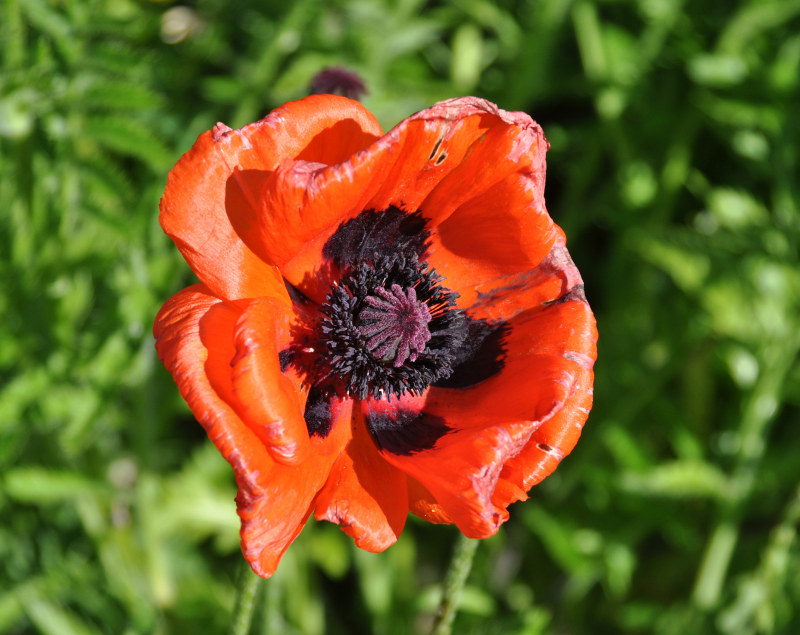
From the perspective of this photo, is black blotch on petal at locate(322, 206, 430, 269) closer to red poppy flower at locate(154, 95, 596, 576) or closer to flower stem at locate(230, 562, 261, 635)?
red poppy flower at locate(154, 95, 596, 576)

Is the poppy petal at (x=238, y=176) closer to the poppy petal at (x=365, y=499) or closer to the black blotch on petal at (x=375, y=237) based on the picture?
the black blotch on petal at (x=375, y=237)

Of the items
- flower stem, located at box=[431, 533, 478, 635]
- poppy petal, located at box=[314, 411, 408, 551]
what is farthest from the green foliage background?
poppy petal, located at box=[314, 411, 408, 551]

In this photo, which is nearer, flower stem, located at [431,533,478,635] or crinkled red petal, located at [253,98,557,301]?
crinkled red petal, located at [253,98,557,301]

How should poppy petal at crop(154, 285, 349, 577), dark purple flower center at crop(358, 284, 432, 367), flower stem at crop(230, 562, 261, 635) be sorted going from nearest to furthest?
poppy petal at crop(154, 285, 349, 577) < flower stem at crop(230, 562, 261, 635) < dark purple flower center at crop(358, 284, 432, 367)

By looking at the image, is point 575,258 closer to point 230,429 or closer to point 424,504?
point 424,504

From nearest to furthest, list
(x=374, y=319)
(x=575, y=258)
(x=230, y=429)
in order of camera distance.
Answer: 1. (x=230, y=429)
2. (x=374, y=319)
3. (x=575, y=258)

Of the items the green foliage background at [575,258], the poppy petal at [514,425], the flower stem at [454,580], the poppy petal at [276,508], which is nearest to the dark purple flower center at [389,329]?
the poppy petal at [514,425]

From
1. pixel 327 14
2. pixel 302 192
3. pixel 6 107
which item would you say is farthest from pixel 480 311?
pixel 327 14

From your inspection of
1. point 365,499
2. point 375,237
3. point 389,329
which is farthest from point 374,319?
point 365,499
